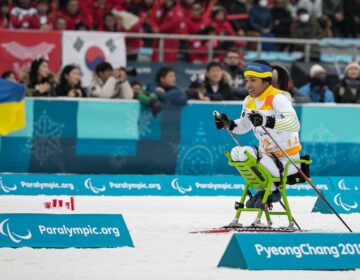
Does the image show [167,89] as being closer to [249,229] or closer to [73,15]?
[73,15]

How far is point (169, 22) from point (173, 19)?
96mm

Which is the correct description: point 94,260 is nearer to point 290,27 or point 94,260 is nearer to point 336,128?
point 336,128

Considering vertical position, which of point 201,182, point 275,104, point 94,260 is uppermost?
point 275,104

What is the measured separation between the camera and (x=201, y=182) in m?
17.0

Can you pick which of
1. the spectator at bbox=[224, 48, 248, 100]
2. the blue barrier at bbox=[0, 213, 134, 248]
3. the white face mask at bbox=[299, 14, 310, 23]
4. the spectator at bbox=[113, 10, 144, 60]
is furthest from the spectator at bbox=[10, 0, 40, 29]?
the blue barrier at bbox=[0, 213, 134, 248]

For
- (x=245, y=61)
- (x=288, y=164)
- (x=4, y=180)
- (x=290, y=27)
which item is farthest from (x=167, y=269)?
(x=290, y=27)

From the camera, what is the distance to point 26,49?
21.5 metres

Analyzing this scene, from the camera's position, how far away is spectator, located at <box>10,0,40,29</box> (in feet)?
73.7

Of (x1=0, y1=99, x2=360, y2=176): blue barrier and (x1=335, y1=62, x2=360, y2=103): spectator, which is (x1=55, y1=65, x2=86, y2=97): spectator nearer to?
(x1=0, y1=99, x2=360, y2=176): blue barrier

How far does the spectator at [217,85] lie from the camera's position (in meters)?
19.8

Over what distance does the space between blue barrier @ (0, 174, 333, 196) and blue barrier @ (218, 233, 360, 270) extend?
6.85m

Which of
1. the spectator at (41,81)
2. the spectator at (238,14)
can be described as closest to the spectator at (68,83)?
the spectator at (41,81)

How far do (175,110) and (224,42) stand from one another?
4943mm

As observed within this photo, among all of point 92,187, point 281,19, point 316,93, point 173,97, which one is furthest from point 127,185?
Answer: point 281,19
